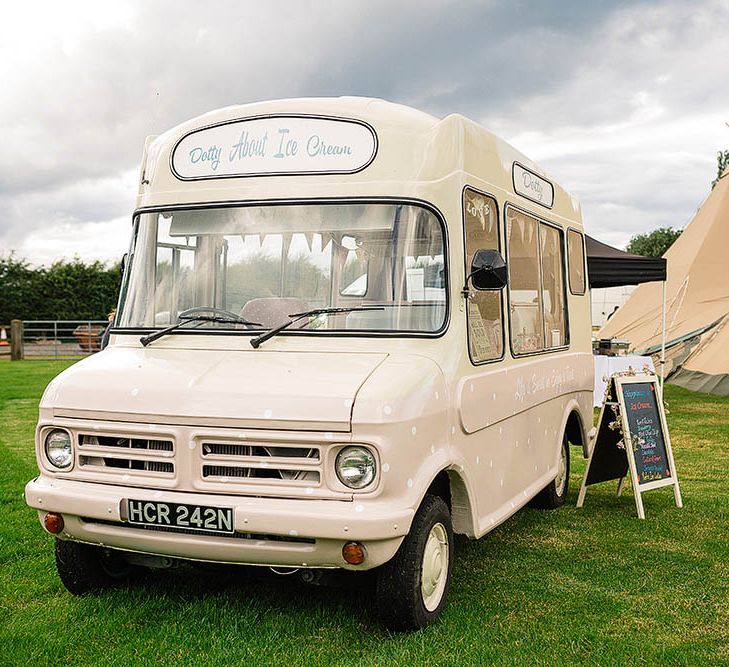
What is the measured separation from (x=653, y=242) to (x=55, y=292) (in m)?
37.8

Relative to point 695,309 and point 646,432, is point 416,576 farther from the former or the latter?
point 695,309

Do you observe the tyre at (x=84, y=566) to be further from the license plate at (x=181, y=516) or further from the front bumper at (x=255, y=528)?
the license plate at (x=181, y=516)

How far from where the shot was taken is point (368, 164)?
5082mm

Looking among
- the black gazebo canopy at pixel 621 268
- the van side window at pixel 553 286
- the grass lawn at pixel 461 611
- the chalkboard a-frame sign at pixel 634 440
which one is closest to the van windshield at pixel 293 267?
→ the grass lawn at pixel 461 611

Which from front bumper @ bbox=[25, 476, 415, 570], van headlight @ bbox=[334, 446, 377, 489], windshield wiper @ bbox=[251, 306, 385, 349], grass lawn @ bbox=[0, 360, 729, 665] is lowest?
grass lawn @ bbox=[0, 360, 729, 665]

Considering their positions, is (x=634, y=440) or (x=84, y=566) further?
(x=634, y=440)

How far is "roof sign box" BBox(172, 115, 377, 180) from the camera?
513cm

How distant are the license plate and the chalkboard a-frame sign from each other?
13.5ft

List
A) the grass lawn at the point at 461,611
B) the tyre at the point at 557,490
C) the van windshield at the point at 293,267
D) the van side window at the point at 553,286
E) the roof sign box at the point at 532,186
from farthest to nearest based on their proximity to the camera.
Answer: the tyre at the point at 557,490 → the van side window at the point at 553,286 → the roof sign box at the point at 532,186 → the van windshield at the point at 293,267 → the grass lawn at the point at 461,611

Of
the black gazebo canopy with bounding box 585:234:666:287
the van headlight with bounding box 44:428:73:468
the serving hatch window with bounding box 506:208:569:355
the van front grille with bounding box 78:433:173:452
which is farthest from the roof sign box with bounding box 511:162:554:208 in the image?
the black gazebo canopy with bounding box 585:234:666:287

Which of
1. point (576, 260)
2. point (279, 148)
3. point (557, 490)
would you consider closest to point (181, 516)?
point (279, 148)

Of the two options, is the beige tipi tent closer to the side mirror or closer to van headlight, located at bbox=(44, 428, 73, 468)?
the side mirror

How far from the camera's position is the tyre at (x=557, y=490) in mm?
7633

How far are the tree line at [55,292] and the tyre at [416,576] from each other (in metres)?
30.0
